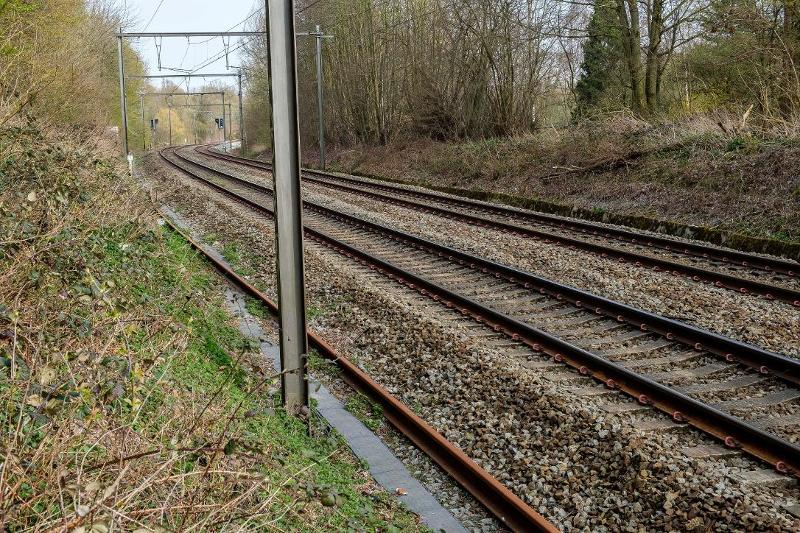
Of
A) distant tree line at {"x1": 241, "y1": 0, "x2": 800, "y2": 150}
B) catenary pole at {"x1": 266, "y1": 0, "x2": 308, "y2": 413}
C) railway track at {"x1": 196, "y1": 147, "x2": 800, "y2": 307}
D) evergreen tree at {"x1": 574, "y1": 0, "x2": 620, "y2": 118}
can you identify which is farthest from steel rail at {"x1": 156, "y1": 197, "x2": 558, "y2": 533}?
evergreen tree at {"x1": 574, "y1": 0, "x2": 620, "y2": 118}

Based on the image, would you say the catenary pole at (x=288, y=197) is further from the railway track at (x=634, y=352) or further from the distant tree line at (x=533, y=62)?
the distant tree line at (x=533, y=62)

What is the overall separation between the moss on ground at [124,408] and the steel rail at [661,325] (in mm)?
3910

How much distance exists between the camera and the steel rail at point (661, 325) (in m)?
6.85

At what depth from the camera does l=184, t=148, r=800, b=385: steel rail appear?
6848 millimetres

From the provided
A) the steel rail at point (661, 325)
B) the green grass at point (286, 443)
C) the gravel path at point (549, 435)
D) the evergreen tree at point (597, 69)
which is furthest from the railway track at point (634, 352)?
the evergreen tree at point (597, 69)

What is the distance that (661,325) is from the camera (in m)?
8.06

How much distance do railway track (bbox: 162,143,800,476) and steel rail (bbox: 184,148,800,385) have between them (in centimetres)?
1

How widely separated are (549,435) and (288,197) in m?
2.91

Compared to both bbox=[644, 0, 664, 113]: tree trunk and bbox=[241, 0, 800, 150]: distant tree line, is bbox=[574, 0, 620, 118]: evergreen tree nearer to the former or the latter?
bbox=[241, 0, 800, 150]: distant tree line

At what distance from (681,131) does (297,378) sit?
50.1 feet

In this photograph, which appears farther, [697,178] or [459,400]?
[697,178]

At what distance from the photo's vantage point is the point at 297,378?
257 inches

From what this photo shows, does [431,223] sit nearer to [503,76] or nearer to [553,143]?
[553,143]

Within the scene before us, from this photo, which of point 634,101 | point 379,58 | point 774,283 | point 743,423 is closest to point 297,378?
point 743,423
